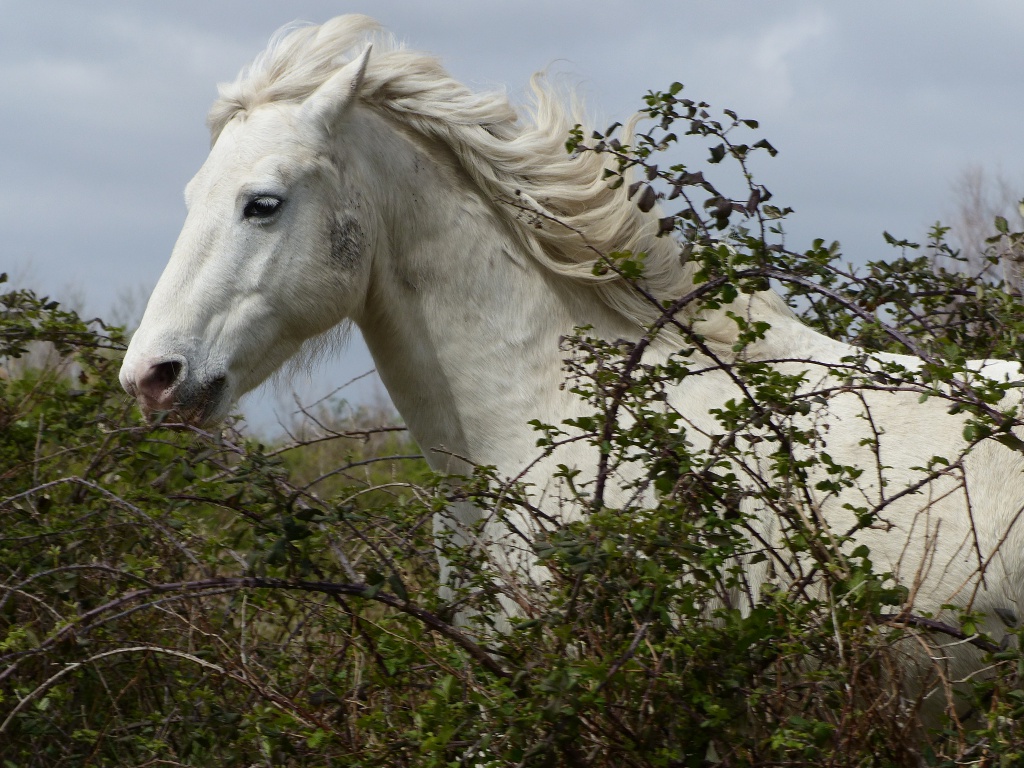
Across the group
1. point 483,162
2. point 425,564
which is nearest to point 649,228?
point 483,162

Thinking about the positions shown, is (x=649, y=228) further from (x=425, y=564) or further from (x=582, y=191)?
(x=425, y=564)

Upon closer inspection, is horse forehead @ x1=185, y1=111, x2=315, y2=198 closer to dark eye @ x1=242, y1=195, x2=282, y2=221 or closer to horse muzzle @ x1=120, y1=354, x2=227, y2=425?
dark eye @ x1=242, y1=195, x2=282, y2=221

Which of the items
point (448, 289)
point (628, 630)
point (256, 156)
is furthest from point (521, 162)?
point (628, 630)

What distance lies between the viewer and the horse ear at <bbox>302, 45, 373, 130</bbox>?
3014 millimetres

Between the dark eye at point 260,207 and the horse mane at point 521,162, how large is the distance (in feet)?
1.28

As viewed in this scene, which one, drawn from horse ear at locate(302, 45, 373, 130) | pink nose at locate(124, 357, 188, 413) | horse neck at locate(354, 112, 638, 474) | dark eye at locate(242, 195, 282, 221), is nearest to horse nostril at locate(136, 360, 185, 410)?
pink nose at locate(124, 357, 188, 413)

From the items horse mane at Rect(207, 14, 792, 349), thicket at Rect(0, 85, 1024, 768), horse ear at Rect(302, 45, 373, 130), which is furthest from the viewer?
horse mane at Rect(207, 14, 792, 349)

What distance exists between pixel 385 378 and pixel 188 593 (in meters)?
1.03

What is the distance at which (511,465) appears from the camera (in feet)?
9.71

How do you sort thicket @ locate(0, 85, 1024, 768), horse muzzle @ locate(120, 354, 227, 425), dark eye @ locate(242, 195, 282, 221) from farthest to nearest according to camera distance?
dark eye @ locate(242, 195, 282, 221) < horse muzzle @ locate(120, 354, 227, 425) < thicket @ locate(0, 85, 1024, 768)

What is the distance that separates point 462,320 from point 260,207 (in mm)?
614

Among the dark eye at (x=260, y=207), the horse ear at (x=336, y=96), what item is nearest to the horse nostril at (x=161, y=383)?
the dark eye at (x=260, y=207)

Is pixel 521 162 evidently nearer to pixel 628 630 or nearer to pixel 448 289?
pixel 448 289

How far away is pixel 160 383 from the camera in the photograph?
9.11ft
